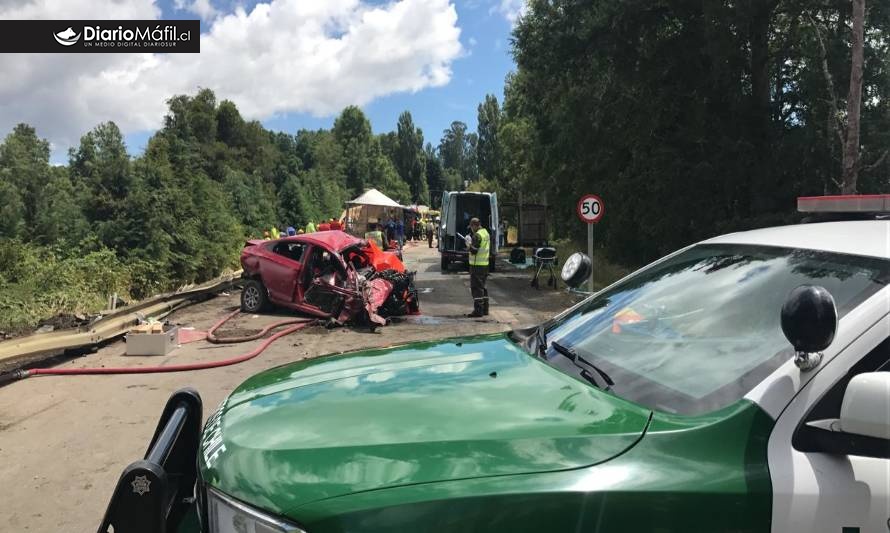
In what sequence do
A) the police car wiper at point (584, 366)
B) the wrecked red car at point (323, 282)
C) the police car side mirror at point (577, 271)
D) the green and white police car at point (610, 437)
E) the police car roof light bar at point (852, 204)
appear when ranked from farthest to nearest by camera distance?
the wrecked red car at point (323, 282), the police car side mirror at point (577, 271), the police car roof light bar at point (852, 204), the police car wiper at point (584, 366), the green and white police car at point (610, 437)

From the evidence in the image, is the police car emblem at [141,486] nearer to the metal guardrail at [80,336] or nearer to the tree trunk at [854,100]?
the metal guardrail at [80,336]

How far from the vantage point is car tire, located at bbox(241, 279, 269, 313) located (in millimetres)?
12172

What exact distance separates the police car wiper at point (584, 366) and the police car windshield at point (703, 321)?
0.09 feet

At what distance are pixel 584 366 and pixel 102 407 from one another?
5.87 metres

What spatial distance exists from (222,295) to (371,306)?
6283mm

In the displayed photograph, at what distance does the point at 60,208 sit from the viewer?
1502 centimetres

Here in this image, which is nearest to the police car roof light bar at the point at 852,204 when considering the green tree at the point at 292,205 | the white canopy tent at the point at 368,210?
the green tree at the point at 292,205

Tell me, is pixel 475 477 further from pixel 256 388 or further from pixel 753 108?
pixel 753 108

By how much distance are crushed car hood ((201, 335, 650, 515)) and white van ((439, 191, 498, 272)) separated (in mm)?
19834

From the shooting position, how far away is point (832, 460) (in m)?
1.48

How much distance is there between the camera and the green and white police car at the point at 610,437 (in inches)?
55.0

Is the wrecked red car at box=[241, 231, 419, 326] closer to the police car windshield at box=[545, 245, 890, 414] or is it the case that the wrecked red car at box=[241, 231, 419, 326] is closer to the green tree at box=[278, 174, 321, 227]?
the police car windshield at box=[545, 245, 890, 414]

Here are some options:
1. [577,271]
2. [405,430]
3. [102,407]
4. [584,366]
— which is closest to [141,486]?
[405,430]

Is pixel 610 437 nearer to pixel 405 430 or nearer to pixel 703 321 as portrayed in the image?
pixel 405 430
